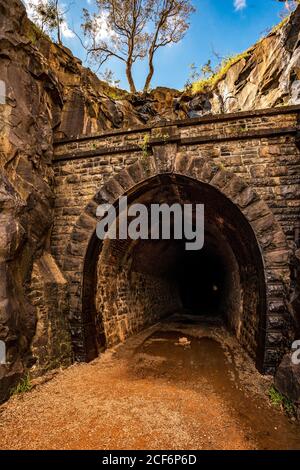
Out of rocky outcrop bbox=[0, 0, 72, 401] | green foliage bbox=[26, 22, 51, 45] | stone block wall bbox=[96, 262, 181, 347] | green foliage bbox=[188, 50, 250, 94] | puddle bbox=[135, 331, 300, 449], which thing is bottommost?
puddle bbox=[135, 331, 300, 449]

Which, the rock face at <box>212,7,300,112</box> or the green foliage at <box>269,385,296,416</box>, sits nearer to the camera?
the green foliage at <box>269,385,296,416</box>

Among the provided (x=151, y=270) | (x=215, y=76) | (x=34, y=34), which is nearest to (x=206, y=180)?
(x=151, y=270)

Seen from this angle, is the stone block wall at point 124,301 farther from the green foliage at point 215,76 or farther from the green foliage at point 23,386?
the green foliage at point 215,76

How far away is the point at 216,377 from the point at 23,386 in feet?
12.2

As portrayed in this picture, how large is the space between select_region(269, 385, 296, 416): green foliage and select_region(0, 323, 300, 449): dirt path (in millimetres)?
169

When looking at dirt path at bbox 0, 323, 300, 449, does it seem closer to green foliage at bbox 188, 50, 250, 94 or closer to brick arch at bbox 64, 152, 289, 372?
brick arch at bbox 64, 152, 289, 372

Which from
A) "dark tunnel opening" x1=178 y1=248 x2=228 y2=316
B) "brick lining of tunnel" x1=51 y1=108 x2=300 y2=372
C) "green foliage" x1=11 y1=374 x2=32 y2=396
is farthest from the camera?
"dark tunnel opening" x1=178 y1=248 x2=228 y2=316

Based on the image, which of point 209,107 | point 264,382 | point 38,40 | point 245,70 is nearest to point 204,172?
point 264,382

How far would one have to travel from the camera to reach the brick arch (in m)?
5.57

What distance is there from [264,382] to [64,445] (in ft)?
12.3

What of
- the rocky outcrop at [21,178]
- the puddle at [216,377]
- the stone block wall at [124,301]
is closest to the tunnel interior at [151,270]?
the stone block wall at [124,301]

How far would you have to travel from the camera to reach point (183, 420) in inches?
151

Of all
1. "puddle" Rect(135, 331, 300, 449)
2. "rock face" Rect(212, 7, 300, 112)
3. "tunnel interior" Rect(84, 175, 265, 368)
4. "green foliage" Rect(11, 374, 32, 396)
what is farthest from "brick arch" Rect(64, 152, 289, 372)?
"rock face" Rect(212, 7, 300, 112)
